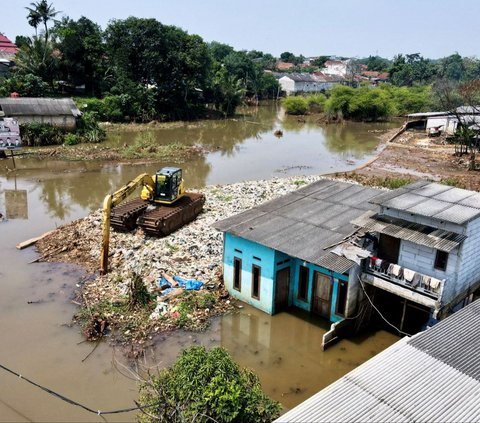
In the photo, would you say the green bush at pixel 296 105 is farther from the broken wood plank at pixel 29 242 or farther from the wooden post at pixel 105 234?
the wooden post at pixel 105 234

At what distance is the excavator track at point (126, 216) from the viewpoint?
17969mm

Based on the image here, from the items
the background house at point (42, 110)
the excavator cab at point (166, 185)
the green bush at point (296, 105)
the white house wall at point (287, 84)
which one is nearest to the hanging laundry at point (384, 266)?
the excavator cab at point (166, 185)

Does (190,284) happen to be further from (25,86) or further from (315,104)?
(315,104)

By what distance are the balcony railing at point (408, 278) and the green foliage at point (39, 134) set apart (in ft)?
100

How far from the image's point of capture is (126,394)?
35.4ft

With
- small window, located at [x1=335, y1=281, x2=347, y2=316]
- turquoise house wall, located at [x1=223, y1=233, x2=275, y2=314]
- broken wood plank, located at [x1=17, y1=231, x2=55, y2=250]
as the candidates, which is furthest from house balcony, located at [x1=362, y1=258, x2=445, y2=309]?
broken wood plank, located at [x1=17, y1=231, x2=55, y2=250]

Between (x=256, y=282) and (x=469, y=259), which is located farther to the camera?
(x=256, y=282)

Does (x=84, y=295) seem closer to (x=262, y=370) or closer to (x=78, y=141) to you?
(x=262, y=370)

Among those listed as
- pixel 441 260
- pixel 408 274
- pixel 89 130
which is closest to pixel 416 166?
pixel 441 260

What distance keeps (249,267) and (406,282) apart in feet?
A: 14.6

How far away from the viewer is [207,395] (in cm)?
755

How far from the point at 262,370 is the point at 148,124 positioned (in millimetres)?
39611

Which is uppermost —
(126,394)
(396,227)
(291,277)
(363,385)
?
(396,227)

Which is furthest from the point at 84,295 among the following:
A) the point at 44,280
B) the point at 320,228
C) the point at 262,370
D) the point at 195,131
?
the point at 195,131
